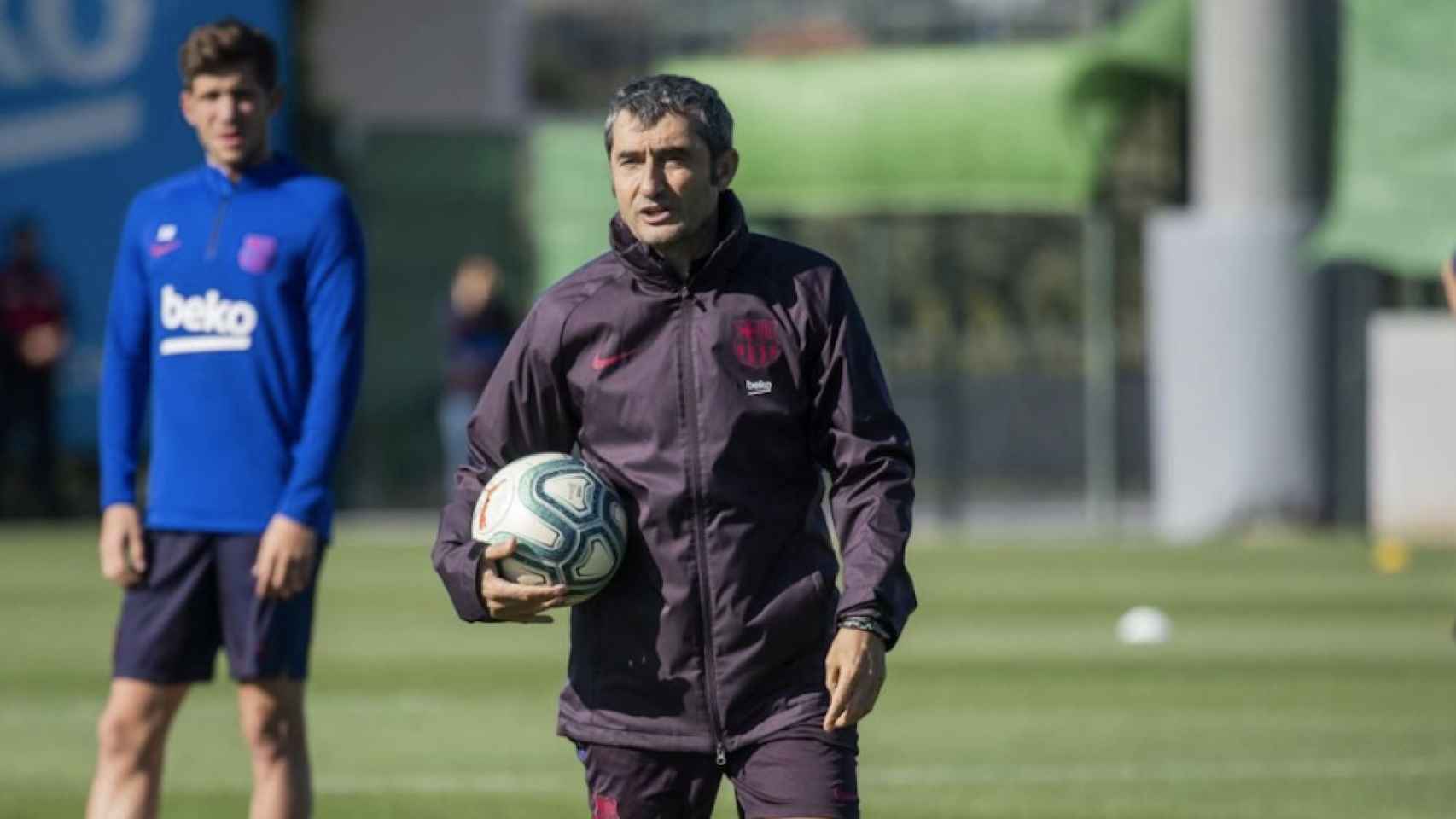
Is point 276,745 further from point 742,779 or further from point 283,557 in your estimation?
point 742,779

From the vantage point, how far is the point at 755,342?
589 centimetres

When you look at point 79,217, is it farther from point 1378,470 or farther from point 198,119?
point 198,119

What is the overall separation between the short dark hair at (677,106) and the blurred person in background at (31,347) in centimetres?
2046

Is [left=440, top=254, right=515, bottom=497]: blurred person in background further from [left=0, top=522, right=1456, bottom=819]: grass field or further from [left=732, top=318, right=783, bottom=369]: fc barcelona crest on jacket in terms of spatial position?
[left=732, top=318, right=783, bottom=369]: fc barcelona crest on jacket

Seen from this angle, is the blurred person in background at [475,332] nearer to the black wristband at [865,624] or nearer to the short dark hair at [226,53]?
the short dark hair at [226,53]

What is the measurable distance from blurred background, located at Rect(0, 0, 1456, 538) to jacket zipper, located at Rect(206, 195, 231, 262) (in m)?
17.1

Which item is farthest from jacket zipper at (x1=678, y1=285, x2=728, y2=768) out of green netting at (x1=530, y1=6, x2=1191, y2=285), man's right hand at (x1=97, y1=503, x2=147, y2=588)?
green netting at (x1=530, y1=6, x2=1191, y2=285)

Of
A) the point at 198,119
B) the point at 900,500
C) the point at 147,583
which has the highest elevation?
the point at 198,119

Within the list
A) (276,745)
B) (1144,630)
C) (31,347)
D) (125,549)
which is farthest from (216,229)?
(31,347)

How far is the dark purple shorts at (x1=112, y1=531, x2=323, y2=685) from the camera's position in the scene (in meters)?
7.62

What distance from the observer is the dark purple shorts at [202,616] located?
25.0 feet

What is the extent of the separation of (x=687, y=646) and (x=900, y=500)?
0.51 m

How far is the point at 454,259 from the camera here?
92.7 ft

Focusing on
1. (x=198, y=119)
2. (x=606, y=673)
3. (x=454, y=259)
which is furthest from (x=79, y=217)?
(x=606, y=673)
